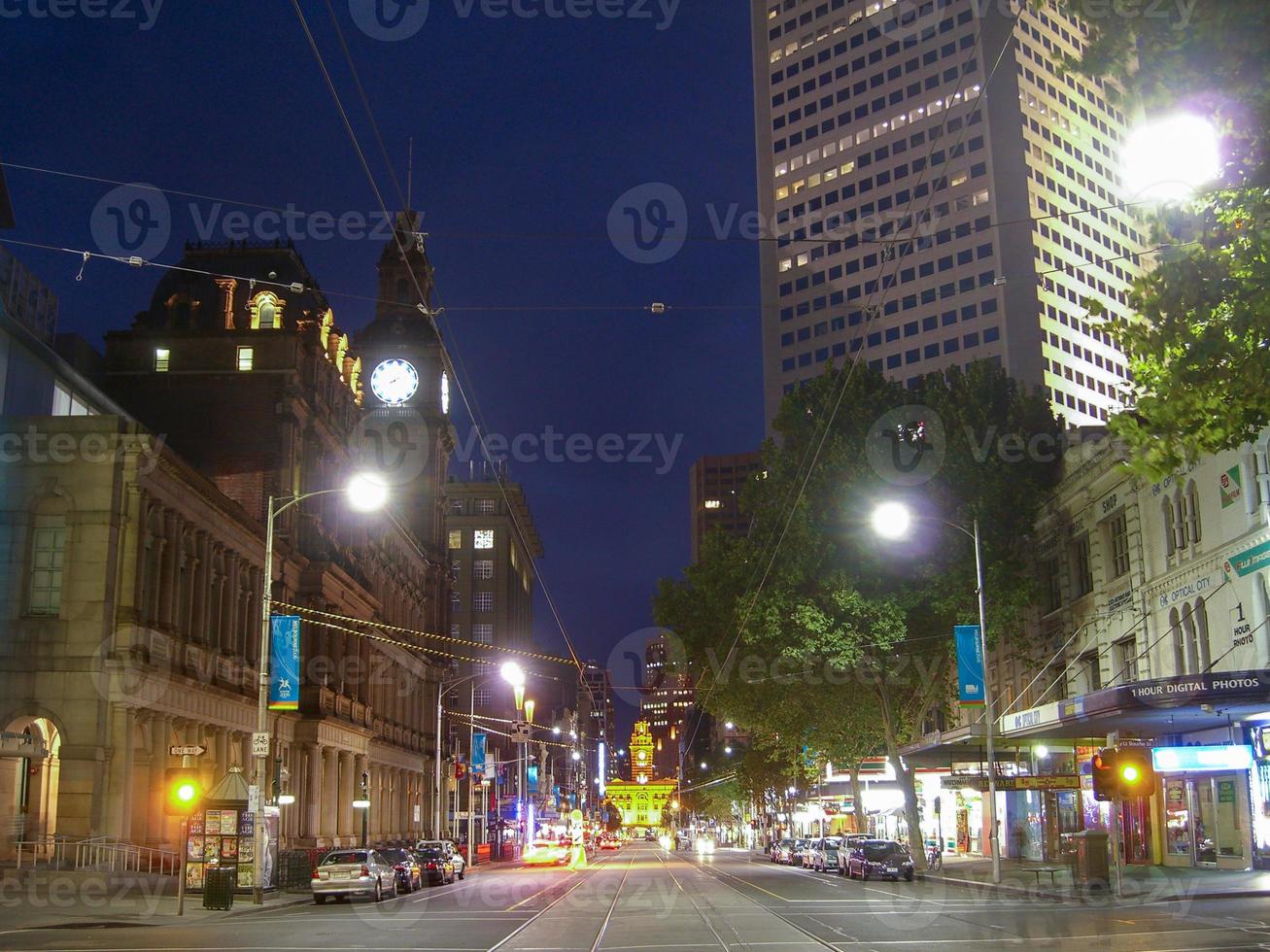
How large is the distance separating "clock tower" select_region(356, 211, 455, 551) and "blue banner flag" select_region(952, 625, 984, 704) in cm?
4692

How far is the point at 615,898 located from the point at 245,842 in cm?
1003

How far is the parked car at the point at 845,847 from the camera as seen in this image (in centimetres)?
4974

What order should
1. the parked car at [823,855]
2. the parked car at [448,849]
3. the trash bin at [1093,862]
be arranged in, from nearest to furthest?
the trash bin at [1093,862] < the parked car at [448,849] < the parked car at [823,855]

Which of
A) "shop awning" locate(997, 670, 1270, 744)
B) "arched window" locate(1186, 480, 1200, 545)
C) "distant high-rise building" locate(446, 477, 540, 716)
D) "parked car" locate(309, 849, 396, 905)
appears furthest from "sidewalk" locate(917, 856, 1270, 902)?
"distant high-rise building" locate(446, 477, 540, 716)

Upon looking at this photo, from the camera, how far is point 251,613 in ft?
177

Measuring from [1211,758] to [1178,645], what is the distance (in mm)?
4625

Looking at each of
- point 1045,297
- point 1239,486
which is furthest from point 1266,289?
point 1045,297

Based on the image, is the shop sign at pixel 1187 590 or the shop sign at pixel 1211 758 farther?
the shop sign at pixel 1187 590

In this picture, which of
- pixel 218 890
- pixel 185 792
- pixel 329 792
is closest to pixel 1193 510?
pixel 185 792

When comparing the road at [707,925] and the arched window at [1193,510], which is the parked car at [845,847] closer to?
the road at [707,925]

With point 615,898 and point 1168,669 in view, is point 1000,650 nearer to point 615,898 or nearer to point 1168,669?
point 1168,669

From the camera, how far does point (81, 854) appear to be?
36.8 metres

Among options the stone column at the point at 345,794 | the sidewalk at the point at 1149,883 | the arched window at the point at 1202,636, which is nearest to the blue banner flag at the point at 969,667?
the sidewalk at the point at 1149,883

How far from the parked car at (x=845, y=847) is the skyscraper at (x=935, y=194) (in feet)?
248
